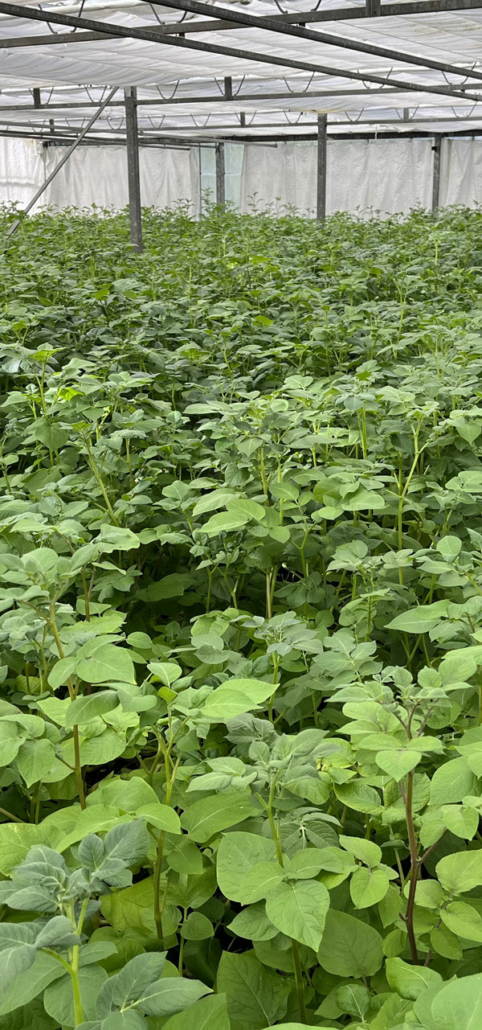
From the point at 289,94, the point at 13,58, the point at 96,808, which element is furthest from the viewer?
the point at 289,94

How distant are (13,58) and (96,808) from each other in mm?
10281

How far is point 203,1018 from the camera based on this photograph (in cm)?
101

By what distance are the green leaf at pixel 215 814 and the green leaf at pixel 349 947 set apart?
0.66 ft

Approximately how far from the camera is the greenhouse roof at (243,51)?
6.81m

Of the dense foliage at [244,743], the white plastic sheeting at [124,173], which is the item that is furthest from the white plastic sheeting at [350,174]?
the dense foliage at [244,743]

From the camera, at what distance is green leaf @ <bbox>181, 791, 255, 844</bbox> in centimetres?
135

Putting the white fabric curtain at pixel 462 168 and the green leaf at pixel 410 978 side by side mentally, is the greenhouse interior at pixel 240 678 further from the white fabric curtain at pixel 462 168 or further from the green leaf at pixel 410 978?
the white fabric curtain at pixel 462 168

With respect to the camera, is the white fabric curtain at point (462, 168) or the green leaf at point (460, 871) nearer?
the green leaf at point (460, 871)

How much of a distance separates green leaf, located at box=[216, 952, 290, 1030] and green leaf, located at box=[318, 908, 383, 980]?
94 mm

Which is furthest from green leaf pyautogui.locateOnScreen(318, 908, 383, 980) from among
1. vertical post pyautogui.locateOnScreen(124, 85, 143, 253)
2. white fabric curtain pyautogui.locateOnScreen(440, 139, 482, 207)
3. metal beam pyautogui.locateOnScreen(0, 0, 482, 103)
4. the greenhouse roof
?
white fabric curtain pyautogui.locateOnScreen(440, 139, 482, 207)

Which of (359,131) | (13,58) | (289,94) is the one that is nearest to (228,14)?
(13,58)

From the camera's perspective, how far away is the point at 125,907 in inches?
56.6

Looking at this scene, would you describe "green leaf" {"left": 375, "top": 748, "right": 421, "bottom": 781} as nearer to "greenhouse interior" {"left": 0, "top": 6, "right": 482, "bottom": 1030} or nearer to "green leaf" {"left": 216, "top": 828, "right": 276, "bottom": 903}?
"greenhouse interior" {"left": 0, "top": 6, "right": 482, "bottom": 1030}

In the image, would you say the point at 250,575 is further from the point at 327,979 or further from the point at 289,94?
the point at 289,94
